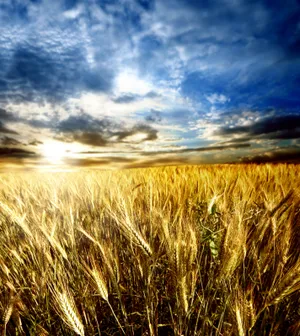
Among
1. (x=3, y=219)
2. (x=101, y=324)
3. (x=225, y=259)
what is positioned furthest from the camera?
(x=3, y=219)

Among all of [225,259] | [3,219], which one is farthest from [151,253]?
[3,219]

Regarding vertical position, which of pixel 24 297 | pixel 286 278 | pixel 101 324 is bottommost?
pixel 101 324

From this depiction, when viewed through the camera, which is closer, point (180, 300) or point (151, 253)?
point (180, 300)

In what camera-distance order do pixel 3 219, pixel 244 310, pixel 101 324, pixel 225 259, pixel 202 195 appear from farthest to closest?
pixel 202 195
pixel 3 219
pixel 101 324
pixel 225 259
pixel 244 310

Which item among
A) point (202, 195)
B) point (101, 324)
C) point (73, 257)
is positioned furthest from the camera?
point (202, 195)

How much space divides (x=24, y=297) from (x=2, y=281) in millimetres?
134

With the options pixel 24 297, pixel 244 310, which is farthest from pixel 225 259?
pixel 24 297

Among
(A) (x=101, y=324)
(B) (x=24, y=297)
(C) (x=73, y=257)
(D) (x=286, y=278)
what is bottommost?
(A) (x=101, y=324)

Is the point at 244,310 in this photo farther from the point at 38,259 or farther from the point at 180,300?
the point at 38,259

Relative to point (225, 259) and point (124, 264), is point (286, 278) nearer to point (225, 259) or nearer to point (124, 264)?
point (225, 259)

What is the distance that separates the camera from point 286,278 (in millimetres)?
784

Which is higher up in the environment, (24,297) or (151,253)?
(151,253)

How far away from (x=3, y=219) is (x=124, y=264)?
1.18m

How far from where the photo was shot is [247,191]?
2.02 meters
